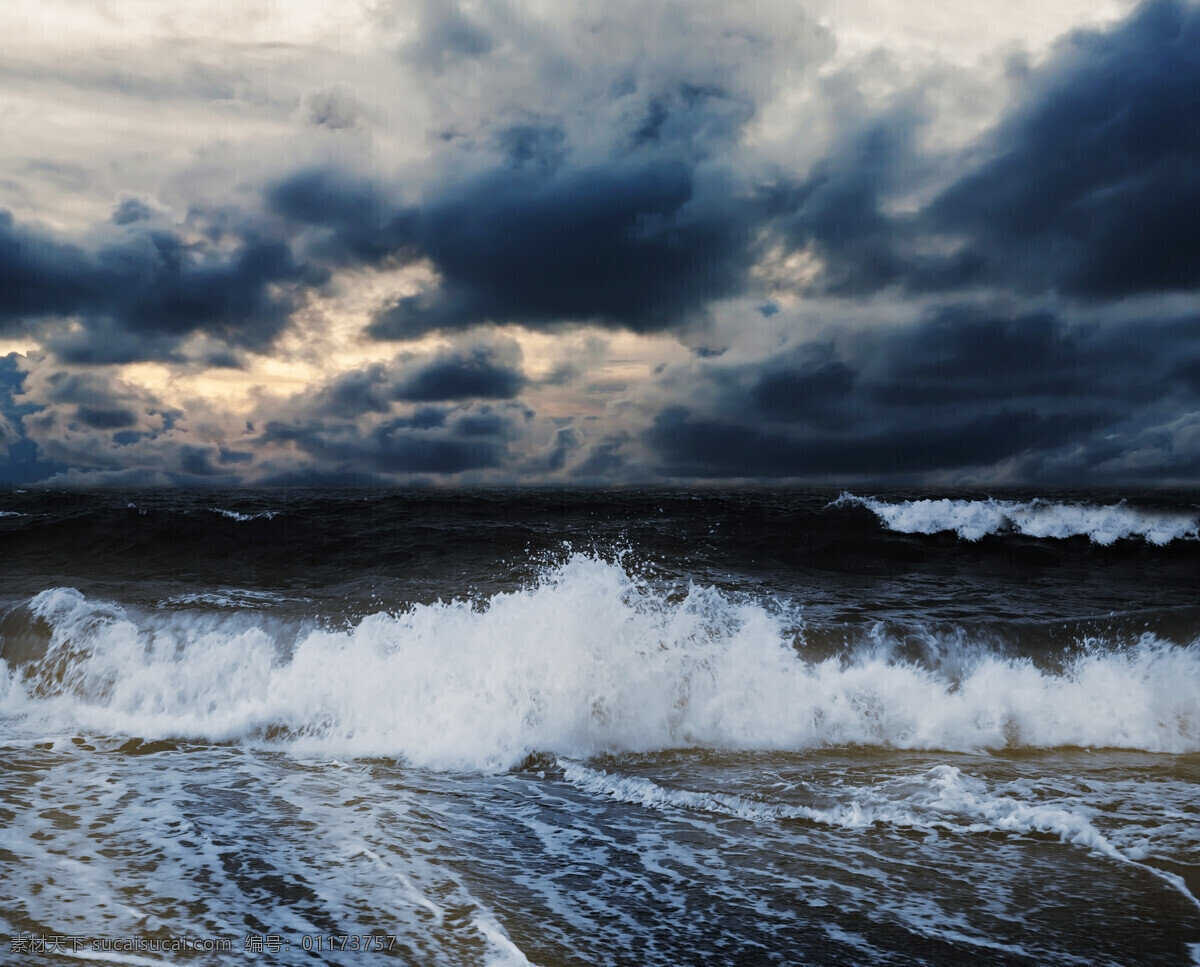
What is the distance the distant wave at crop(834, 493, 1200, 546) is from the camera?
68.8ft

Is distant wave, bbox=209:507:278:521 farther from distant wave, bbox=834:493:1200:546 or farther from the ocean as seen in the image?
distant wave, bbox=834:493:1200:546

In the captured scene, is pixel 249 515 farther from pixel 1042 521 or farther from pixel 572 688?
pixel 1042 521

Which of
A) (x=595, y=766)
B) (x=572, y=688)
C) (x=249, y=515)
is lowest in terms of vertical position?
(x=595, y=766)

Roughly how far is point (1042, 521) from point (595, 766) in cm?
1988

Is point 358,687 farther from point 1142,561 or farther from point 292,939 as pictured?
point 1142,561

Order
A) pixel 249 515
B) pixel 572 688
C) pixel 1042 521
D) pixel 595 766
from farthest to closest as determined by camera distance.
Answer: pixel 1042 521, pixel 249 515, pixel 572 688, pixel 595 766

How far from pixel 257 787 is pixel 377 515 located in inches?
631

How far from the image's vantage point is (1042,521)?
2183cm

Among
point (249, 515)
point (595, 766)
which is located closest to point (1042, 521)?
point (595, 766)

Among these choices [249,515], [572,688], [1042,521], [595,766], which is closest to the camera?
[595,766]

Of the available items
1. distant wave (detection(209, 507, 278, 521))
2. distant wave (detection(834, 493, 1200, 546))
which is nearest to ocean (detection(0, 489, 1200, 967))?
distant wave (detection(209, 507, 278, 521))

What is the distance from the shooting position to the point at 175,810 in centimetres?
529

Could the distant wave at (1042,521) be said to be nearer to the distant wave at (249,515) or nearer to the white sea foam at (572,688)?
the white sea foam at (572,688)

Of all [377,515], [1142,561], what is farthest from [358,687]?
[1142,561]
